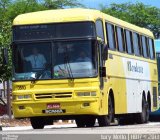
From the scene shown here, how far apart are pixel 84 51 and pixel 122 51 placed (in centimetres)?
417

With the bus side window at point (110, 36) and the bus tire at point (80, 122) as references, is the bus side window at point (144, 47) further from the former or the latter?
the bus tire at point (80, 122)

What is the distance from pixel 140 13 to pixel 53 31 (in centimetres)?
6395

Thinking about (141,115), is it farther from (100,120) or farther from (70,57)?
(70,57)

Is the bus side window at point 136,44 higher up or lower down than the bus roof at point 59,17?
lower down

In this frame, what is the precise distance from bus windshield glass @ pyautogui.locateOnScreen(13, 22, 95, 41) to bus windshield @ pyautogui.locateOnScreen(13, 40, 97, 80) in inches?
10.4

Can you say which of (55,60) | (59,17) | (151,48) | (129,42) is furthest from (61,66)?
(151,48)

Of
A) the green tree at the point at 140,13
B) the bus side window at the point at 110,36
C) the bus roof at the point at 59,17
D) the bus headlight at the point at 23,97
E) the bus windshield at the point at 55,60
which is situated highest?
the green tree at the point at 140,13

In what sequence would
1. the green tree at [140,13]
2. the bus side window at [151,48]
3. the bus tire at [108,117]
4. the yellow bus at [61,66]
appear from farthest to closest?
the green tree at [140,13] → the bus side window at [151,48] → the bus tire at [108,117] → the yellow bus at [61,66]

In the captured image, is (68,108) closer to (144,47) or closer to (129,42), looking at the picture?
(129,42)

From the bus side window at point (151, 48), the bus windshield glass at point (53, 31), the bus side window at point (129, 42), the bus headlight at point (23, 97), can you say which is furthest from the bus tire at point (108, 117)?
the bus side window at point (151, 48)

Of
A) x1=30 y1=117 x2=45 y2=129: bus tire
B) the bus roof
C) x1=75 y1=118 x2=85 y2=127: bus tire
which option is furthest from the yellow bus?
x1=75 y1=118 x2=85 y2=127: bus tire

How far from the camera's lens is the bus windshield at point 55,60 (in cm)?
2145

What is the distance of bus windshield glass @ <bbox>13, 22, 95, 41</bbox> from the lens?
72.0 ft

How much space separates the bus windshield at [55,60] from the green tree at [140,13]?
61.1 metres
